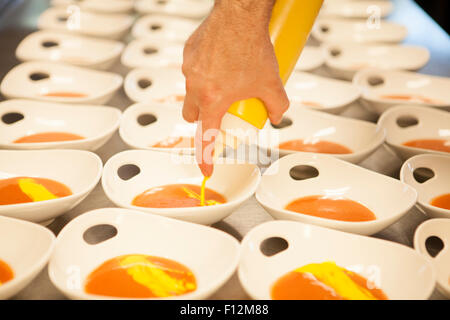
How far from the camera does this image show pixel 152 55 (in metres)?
2.27

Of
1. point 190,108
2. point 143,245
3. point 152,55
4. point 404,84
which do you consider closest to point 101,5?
point 152,55

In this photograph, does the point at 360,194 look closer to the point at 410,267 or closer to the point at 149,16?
the point at 410,267

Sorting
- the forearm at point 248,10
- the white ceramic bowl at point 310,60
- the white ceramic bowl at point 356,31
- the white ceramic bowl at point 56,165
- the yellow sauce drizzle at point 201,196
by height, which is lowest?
the white ceramic bowl at point 356,31

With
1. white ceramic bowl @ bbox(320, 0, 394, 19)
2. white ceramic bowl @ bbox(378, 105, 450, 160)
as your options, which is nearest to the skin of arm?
white ceramic bowl @ bbox(378, 105, 450, 160)

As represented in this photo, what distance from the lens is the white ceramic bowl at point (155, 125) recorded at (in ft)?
5.51

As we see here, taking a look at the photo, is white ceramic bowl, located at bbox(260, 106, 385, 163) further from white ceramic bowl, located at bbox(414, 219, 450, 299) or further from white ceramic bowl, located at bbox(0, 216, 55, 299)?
white ceramic bowl, located at bbox(0, 216, 55, 299)

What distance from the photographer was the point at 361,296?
3.43 ft

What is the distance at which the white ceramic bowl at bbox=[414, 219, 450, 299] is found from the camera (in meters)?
1.09

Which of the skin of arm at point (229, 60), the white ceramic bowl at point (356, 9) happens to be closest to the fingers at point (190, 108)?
the skin of arm at point (229, 60)

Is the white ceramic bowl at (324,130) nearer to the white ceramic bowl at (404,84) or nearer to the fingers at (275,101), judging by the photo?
the white ceramic bowl at (404,84)

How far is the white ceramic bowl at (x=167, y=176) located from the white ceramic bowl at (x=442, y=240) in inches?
16.9

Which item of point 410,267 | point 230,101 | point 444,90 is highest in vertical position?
point 230,101
